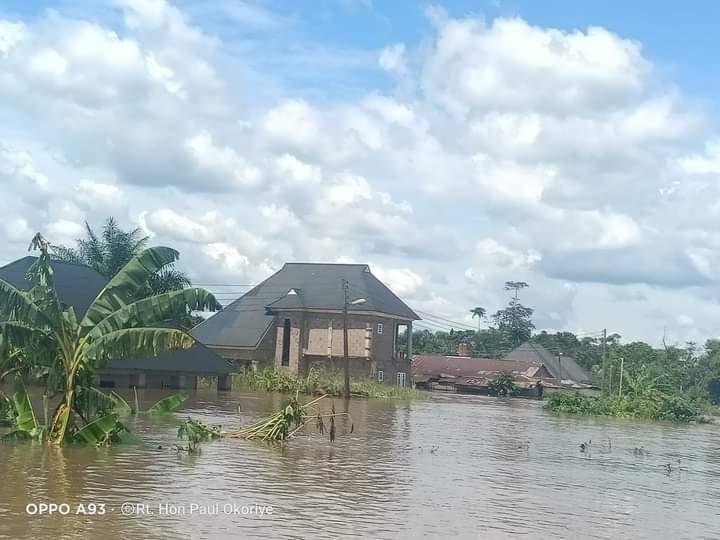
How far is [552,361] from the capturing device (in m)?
89.0

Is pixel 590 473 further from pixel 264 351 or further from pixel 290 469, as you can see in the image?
pixel 264 351

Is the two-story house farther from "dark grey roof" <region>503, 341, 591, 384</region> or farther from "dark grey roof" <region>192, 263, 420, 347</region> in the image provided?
"dark grey roof" <region>503, 341, 591, 384</region>

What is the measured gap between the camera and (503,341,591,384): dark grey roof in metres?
87.8

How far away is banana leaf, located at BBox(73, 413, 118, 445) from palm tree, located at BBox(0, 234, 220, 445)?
0.35m

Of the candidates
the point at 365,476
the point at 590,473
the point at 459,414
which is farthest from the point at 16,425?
the point at 459,414

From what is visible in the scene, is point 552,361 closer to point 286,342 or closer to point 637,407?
point 286,342

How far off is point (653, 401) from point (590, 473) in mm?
31720

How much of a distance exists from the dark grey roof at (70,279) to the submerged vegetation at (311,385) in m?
13.3

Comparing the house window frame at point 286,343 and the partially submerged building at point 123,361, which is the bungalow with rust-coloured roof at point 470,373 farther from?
the partially submerged building at point 123,361

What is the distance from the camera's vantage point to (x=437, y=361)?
3290 inches

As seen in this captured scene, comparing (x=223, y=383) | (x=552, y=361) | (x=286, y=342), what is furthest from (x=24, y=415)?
(x=552, y=361)

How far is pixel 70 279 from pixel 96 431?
80.0 feet

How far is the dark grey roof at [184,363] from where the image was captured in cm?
4162

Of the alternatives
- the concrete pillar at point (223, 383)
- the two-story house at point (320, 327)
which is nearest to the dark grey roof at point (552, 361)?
the two-story house at point (320, 327)
